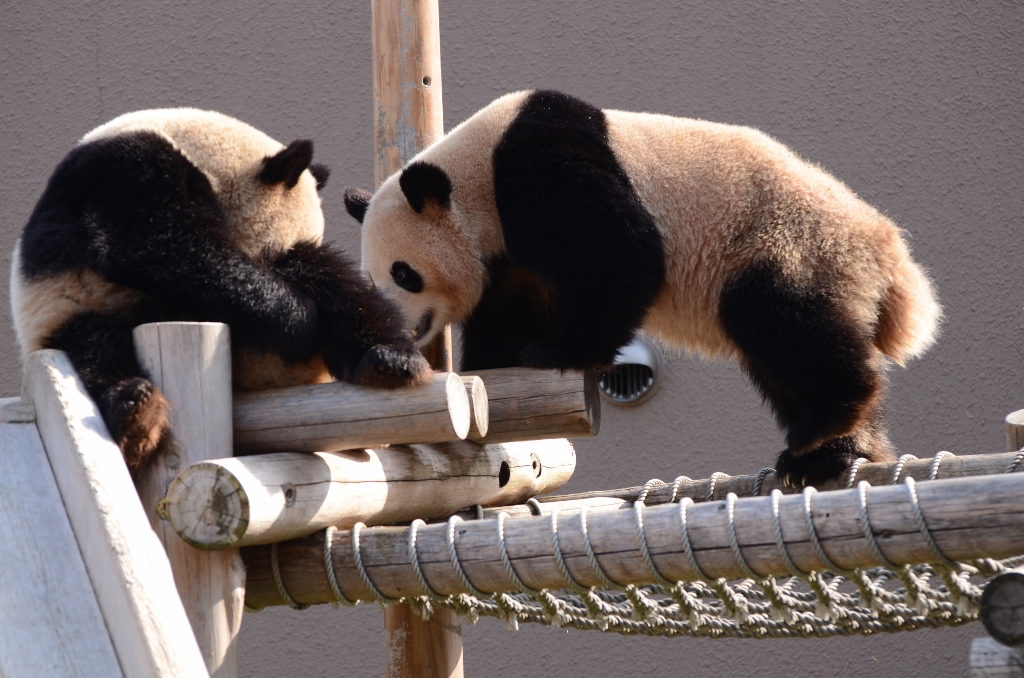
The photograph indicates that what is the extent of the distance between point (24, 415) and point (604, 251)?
158 cm

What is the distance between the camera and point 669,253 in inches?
125

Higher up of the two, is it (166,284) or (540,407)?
(166,284)

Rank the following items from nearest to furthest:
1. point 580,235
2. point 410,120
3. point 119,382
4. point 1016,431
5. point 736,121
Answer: point 119,382 < point 1016,431 < point 580,235 < point 410,120 < point 736,121

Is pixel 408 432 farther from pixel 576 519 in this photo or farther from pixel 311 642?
pixel 311 642

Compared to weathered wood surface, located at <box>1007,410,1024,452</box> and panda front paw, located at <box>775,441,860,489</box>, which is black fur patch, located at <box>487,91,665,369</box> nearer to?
panda front paw, located at <box>775,441,860,489</box>

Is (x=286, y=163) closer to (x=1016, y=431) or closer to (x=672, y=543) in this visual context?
(x=672, y=543)

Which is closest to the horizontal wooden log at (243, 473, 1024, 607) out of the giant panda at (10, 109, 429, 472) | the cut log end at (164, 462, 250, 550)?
the cut log end at (164, 462, 250, 550)

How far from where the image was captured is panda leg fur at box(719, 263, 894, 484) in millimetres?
2900

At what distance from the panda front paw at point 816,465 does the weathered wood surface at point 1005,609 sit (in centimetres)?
126

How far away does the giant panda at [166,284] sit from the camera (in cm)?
249

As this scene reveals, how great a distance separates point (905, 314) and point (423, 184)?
4.84 ft

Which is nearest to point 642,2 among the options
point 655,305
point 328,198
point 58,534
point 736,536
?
point 328,198

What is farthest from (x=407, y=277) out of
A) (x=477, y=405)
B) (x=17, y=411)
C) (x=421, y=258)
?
(x=17, y=411)

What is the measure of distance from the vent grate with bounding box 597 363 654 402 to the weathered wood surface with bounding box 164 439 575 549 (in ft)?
4.93
